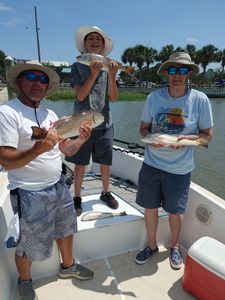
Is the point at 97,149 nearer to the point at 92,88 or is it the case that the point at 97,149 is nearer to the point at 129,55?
the point at 92,88

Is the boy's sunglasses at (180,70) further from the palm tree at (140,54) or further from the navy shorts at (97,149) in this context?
the palm tree at (140,54)

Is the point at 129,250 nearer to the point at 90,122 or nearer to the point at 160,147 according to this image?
the point at 160,147

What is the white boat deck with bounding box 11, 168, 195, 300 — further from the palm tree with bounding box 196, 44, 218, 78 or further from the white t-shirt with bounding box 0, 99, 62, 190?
the palm tree with bounding box 196, 44, 218, 78

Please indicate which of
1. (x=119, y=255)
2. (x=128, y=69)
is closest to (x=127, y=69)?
(x=128, y=69)

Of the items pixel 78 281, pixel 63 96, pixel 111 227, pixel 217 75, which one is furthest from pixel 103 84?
pixel 217 75

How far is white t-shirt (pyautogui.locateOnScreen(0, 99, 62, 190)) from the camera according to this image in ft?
6.85

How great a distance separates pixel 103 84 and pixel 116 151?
1.93 meters

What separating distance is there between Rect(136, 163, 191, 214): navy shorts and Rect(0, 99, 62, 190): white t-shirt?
97 centimetres

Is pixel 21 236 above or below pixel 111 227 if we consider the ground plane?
above

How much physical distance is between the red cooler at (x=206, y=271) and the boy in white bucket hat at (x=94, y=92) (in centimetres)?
129

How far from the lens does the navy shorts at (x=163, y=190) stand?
2.98 meters

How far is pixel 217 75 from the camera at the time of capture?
71312 mm

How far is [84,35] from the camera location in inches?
134

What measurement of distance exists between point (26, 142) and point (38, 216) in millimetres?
623
